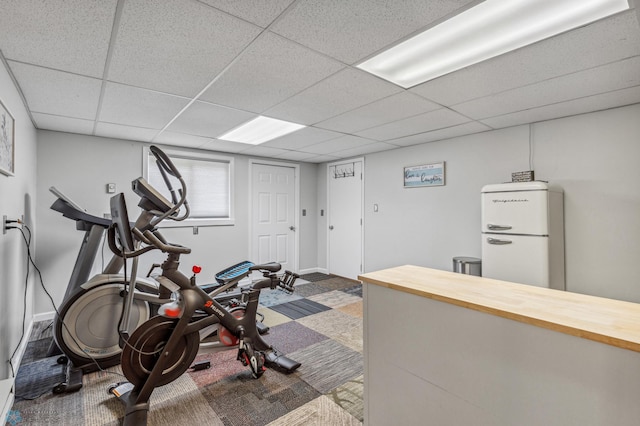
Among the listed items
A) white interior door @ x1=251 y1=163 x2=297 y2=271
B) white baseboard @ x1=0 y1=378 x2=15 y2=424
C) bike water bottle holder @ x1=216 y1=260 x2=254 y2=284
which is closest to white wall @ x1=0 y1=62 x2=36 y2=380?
white baseboard @ x1=0 y1=378 x2=15 y2=424

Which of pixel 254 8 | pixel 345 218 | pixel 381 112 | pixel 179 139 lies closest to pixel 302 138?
pixel 381 112

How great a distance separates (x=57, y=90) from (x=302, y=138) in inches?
97.4

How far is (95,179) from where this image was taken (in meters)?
3.85

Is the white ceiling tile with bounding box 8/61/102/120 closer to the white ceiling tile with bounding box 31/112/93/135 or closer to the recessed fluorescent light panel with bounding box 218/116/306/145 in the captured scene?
the white ceiling tile with bounding box 31/112/93/135

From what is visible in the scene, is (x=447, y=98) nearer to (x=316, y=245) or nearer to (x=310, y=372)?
(x=310, y=372)

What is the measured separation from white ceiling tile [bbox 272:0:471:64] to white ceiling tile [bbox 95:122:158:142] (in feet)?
8.92

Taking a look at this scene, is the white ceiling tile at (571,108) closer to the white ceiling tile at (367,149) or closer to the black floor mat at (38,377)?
the white ceiling tile at (367,149)

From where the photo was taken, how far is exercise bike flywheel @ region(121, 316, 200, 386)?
6.09ft

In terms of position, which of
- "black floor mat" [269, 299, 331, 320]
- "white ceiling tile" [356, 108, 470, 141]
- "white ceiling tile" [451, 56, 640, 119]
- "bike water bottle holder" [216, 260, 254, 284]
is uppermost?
"white ceiling tile" [356, 108, 470, 141]

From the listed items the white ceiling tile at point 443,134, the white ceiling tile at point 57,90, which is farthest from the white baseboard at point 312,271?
the white ceiling tile at point 57,90

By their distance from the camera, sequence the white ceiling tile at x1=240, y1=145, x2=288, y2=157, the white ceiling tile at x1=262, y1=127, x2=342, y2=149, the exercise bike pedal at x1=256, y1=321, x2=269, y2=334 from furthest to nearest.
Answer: the white ceiling tile at x1=240, y1=145, x2=288, y2=157 < the white ceiling tile at x1=262, y1=127, x2=342, y2=149 < the exercise bike pedal at x1=256, y1=321, x2=269, y2=334

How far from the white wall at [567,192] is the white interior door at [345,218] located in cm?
87

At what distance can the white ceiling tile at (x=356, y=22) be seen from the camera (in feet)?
4.66

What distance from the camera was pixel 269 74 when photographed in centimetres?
212
